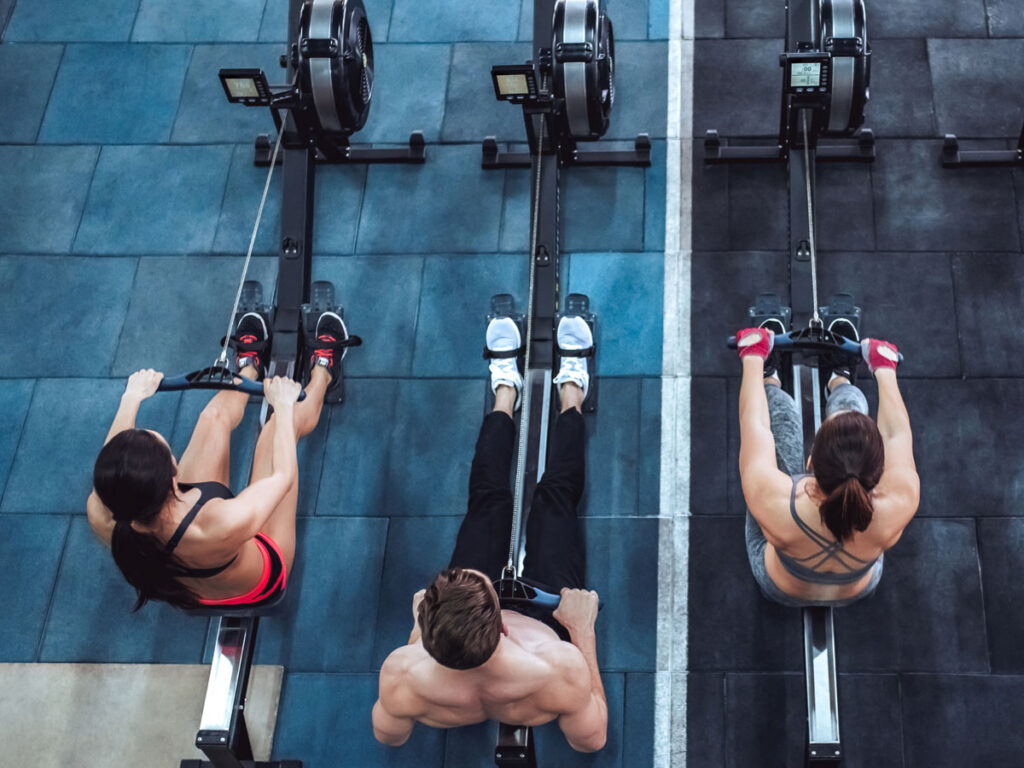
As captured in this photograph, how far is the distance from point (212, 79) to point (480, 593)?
3.58m

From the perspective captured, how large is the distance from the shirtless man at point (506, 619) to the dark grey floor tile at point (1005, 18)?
2574 millimetres

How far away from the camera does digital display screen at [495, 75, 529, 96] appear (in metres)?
4.03

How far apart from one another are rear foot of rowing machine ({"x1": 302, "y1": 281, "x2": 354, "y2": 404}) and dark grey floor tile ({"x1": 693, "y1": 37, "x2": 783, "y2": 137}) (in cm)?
183

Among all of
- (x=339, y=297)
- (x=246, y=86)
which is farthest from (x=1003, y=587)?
(x=246, y=86)

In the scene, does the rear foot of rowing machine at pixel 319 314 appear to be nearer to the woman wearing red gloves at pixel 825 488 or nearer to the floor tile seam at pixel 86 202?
the floor tile seam at pixel 86 202

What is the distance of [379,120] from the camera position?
525 cm

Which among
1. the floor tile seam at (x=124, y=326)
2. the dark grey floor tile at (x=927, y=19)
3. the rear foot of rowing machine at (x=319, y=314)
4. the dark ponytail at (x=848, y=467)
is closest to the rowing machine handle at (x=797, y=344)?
the dark ponytail at (x=848, y=467)

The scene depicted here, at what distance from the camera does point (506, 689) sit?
2977 mm

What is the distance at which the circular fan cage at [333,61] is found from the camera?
4238mm

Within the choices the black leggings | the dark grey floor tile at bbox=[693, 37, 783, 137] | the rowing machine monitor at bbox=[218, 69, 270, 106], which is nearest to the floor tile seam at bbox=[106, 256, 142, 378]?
the rowing machine monitor at bbox=[218, 69, 270, 106]

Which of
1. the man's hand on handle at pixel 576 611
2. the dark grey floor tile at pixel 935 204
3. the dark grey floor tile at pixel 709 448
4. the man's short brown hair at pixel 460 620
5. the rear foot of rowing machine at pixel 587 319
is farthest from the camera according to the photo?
the dark grey floor tile at pixel 935 204

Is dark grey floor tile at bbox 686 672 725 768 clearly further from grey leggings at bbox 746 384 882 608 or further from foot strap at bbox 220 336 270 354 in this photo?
foot strap at bbox 220 336 270 354

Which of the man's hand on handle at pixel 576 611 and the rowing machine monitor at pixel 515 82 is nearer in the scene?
the man's hand on handle at pixel 576 611

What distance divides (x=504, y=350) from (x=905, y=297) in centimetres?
165
